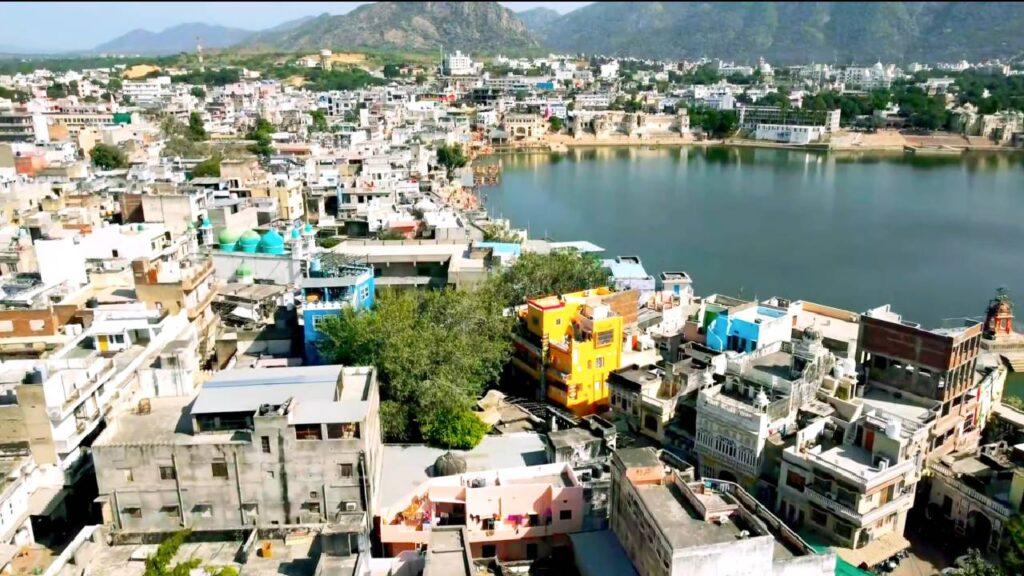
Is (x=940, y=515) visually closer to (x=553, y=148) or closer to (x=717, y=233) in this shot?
(x=717, y=233)

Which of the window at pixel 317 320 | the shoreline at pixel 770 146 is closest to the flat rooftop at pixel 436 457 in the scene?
the window at pixel 317 320

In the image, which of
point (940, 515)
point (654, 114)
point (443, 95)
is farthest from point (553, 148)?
point (940, 515)

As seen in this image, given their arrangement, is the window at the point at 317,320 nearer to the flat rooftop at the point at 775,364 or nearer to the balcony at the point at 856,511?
the flat rooftop at the point at 775,364

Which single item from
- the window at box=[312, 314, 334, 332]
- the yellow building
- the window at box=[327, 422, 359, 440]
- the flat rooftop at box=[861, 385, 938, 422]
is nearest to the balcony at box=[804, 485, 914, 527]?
the flat rooftop at box=[861, 385, 938, 422]

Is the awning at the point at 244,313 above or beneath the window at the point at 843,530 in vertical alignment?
above

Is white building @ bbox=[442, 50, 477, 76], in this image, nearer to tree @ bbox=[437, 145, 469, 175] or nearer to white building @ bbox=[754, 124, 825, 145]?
Answer: white building @ bbox=[754, 124, 825, 145]

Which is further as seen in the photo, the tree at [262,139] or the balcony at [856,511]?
the tree at [262,139]

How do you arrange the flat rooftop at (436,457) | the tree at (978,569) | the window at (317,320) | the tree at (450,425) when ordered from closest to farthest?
the tree at (978,569) → the flat rooftop at (436,457) → the tree at (450,425) → the window at (317,320)

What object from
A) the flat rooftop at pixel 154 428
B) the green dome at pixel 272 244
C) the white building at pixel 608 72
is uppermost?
the white building at pixel 608 72
